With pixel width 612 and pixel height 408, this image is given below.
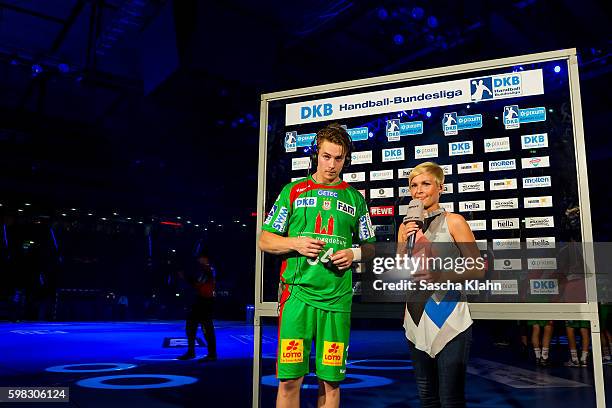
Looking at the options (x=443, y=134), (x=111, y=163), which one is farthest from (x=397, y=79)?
(x=111, y=163)

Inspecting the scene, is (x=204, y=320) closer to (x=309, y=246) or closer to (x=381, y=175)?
(x=381, y=175)

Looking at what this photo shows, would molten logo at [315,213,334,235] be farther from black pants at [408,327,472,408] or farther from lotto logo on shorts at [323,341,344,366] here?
A: black pants at [408,327,472,408]

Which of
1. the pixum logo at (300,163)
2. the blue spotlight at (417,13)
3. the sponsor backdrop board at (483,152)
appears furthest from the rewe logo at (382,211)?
the blue spotlight at (417,13)

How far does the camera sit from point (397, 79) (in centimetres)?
338

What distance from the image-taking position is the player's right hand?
257 centimetres

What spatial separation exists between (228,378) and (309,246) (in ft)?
11.9

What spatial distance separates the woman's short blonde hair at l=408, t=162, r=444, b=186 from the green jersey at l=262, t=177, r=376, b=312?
1.27 ft

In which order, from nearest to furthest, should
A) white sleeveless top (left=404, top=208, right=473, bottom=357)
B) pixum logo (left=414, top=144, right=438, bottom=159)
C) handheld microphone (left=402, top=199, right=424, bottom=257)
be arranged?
white sleeveless top (left=404, top=208, right=473, bottom=357) → handheld microphone (left=402, top=199, right=424, bottom=257) → pixum logo (left=414, top=144, right=438, bottom=159)

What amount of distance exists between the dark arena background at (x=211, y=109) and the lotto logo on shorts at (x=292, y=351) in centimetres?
93

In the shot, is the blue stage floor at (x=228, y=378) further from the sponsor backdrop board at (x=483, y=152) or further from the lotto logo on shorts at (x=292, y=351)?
the lotto logo on shorts at (x=292, y=351)

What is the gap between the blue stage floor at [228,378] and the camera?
4.43 m

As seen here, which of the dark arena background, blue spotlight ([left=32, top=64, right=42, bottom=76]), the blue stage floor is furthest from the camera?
blue spotlight ([left=32, top=64, right=42, bottom=76])

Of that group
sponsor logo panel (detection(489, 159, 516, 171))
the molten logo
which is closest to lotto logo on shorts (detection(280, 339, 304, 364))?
the molten logo

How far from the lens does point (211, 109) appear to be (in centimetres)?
891
